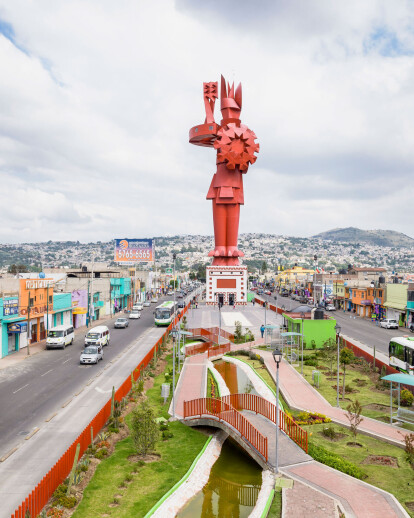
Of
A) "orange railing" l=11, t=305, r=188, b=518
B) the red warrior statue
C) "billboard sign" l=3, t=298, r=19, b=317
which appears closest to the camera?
"orange railing" l=11, t=305, r=188, b=518

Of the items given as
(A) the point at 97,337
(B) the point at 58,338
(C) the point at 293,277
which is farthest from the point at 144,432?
(C) the point at 293,277

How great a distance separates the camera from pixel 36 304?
134 feet

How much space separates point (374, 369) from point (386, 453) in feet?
46.6

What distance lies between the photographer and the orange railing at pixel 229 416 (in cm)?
1555

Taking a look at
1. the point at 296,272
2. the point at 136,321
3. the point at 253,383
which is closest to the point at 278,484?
the point at 253,383

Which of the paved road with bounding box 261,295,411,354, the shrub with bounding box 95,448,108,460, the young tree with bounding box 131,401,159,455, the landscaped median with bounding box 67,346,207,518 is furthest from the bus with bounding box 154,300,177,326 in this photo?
the shrub with bounding box 95,448,108,460

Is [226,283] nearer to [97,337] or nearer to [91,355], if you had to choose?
[91,355]

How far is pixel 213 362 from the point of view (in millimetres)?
35156

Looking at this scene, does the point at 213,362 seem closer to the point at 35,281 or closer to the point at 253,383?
the point at 253,383

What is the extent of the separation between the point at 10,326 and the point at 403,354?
98.6 ft

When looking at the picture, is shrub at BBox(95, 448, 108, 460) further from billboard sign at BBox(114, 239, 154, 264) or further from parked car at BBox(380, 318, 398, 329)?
billboard sign at BBox(114, 239, 154, 264)

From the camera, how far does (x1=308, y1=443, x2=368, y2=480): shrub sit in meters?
14.0

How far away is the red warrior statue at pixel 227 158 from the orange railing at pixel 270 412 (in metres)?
15.2

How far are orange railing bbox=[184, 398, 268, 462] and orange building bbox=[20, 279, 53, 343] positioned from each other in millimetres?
21619
